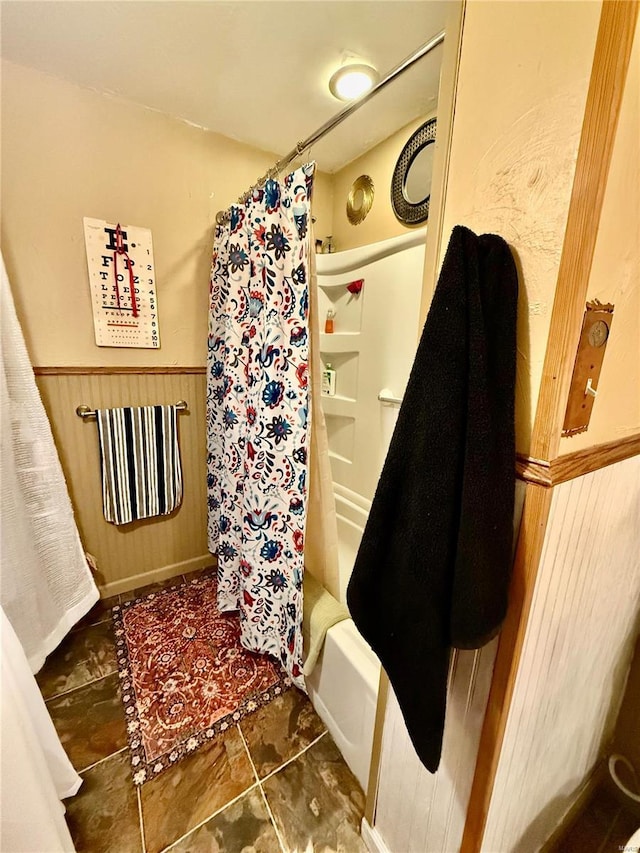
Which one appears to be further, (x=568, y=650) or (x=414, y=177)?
(x=414, y=177)

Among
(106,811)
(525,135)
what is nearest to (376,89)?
(525,135)

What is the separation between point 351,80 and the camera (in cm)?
124

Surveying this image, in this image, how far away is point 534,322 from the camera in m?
0.48

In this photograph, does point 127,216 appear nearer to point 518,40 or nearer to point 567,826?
point 518,40

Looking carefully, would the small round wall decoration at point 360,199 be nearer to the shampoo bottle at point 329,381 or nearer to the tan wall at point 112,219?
the tan wall at point 112,219

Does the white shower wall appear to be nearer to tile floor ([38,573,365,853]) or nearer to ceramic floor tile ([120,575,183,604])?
tile floor ([38,573,365,853])

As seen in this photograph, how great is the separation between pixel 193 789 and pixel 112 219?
210cm

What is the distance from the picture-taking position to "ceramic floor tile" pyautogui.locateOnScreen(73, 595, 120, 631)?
62.2 inches

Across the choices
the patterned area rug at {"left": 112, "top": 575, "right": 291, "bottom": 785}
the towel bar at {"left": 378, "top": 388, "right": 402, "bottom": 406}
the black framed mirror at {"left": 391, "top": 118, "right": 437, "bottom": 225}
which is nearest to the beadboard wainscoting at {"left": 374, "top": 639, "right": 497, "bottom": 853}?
the patterned area rug at {"left": 112, "top": 575, "right": 291, "bottom": 785}

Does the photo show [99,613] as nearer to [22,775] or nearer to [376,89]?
[22,775]

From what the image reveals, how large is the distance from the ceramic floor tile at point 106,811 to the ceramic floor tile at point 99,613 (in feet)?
2.20

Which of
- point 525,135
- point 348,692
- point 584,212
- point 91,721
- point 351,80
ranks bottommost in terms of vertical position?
point 91,721

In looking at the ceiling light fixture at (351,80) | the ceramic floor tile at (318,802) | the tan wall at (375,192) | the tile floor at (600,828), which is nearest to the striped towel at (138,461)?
the ceramic floor tile at (318,802)

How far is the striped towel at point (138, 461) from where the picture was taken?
1.58 m
